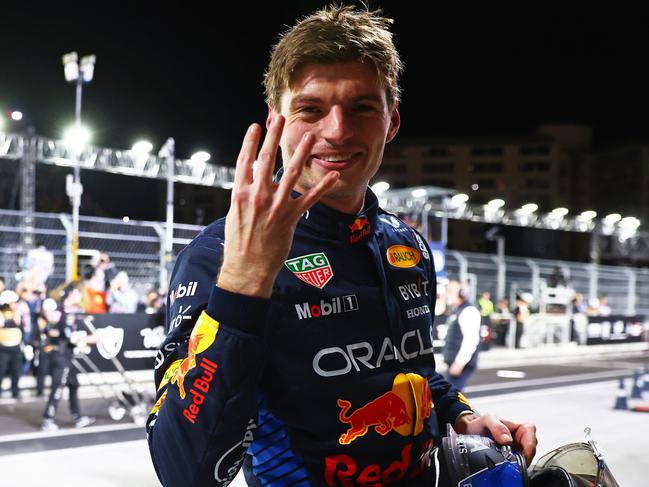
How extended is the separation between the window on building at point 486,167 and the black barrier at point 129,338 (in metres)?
81.5

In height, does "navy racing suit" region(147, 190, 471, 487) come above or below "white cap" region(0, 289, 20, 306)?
above

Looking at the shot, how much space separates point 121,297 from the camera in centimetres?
1300

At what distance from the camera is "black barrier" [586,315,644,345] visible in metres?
22.7

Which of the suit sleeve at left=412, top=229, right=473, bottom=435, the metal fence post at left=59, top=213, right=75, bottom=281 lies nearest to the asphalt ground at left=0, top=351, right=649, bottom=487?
the metal fence post at left=59, top=213, right=75, bottom=281

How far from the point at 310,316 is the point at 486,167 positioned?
9171cm

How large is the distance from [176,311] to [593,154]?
338ft

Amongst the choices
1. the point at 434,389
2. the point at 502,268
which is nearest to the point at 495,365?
the point at 502,268

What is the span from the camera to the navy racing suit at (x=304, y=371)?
119 cm

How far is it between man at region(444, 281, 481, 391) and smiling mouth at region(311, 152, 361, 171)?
7575 mm

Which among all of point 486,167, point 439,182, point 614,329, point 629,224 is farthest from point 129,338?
point 486,167

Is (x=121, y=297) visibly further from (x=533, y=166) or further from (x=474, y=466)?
(x=533, y=166)

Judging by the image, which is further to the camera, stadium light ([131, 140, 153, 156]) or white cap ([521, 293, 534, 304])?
white cap ([521, 293, 534, 304])

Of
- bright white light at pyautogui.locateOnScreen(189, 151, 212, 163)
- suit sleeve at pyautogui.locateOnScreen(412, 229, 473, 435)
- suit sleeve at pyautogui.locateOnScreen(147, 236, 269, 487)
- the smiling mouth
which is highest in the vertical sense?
bright white light at pyautogui.locateOnScreen(189, 151, 212, 163)

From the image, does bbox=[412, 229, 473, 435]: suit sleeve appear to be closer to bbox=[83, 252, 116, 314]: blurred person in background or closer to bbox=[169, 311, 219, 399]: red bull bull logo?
bbox=[169, 311, 219, 399]: red bull bull logo
